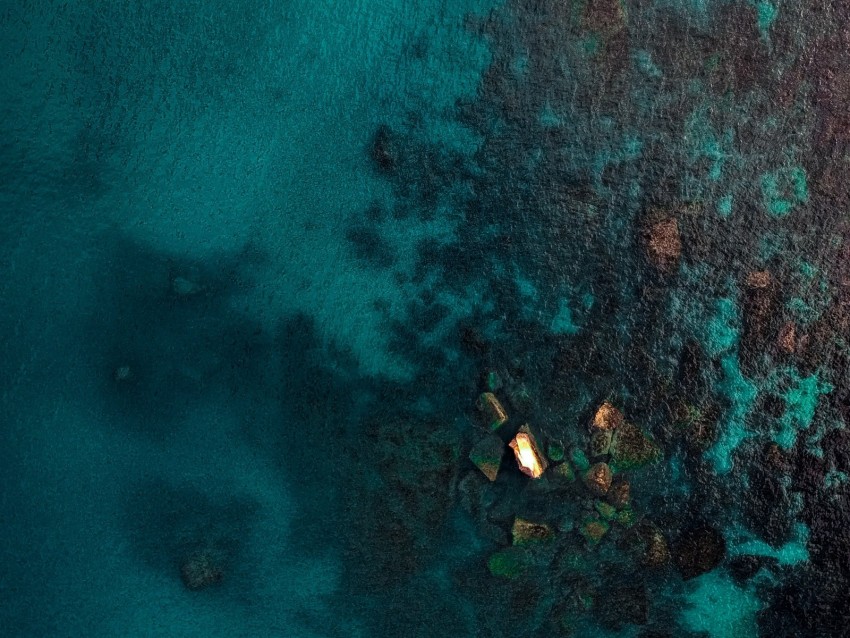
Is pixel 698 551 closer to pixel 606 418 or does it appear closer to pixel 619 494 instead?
pixel 619 494

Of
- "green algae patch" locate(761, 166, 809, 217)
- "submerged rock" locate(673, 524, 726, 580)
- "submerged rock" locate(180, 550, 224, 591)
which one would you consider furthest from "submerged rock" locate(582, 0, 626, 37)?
"submerged rock" locate(180, 550, 224, 591)

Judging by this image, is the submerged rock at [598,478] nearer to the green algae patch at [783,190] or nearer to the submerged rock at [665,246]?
the submerged rock at [665,246]

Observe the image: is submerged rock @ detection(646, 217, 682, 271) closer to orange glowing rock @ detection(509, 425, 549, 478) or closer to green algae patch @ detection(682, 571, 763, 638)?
orange glowing rock @ detection(509, 425, 549, 478)

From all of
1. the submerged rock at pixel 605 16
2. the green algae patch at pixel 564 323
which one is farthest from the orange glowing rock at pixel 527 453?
the submerged rock at pixel 605 16

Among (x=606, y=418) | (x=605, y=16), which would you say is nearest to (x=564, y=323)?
(x=606, y=418)

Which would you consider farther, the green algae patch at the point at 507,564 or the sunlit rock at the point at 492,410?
the green algae patch at the point at 507,564

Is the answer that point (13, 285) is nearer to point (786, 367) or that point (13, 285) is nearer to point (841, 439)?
point (786, 367)
